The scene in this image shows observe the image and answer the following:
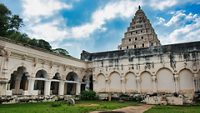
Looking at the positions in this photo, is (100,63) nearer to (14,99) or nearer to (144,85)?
(144,85)

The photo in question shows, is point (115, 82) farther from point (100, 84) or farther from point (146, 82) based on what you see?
point (146, 82)

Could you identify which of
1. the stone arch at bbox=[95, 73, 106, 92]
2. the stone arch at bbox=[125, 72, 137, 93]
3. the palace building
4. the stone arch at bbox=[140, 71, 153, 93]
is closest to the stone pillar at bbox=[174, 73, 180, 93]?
the palace building

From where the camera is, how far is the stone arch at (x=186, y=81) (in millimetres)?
18359

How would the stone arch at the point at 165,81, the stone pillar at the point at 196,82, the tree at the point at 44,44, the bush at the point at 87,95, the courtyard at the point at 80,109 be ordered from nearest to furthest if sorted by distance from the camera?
the courtyard at the point at 80,109, the stone pillar at the point at 196,82, the stone arch at the point at 165,81, the bush at the point at 87,95, the tree at the point at 44,44

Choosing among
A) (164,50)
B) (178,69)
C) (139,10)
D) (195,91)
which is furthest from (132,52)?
(139,10)

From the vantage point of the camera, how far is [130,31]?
35.1 m

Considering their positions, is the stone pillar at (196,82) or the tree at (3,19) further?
the tree at (3,19)

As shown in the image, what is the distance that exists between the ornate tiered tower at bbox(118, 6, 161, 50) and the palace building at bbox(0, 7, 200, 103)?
436 inches

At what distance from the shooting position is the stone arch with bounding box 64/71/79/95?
76.3ft

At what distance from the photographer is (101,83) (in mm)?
23531

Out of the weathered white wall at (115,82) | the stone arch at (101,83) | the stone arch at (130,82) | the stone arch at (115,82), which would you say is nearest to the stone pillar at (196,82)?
the stone arch at (130,82)

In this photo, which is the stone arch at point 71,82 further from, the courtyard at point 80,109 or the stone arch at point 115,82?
the courtyard at point 80,109

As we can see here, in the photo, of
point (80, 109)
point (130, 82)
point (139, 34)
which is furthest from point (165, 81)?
point (139, 34)

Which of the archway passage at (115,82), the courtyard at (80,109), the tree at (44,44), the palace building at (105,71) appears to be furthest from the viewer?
the tree at (44,44)
